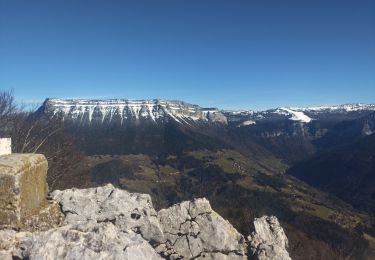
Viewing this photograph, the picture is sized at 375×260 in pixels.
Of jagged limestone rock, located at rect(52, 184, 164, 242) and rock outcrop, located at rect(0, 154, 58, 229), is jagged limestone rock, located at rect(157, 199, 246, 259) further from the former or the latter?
rock outcrop, located at rect(0, 154, 58, 229)

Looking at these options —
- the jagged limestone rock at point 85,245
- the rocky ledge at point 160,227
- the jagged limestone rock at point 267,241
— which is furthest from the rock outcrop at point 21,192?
the jagged limestone rock at point 267,241

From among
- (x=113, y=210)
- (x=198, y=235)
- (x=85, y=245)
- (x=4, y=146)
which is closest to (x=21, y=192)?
(x=4, y=146)

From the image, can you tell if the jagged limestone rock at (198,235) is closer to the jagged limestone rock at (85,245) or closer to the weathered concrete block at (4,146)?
the jagged limestone rock at (85,245)

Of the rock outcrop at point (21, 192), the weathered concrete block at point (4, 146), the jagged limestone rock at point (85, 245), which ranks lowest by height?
the jagged limestone rock at point (85, 245)

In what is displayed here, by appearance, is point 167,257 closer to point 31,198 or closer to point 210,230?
point 210,230

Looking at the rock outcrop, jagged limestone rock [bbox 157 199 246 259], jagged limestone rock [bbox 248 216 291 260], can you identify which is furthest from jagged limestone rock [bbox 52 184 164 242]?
jagged limestone rock [bbox 248 216 291 260]

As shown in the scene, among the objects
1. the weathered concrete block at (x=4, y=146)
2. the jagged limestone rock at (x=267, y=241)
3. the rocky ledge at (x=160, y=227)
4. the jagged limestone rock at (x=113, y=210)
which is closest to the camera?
A: the rocky ledge at (x=160, y=227)

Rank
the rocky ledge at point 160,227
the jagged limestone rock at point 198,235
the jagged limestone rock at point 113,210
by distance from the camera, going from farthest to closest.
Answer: the jagged limestone rock at point 198,235 → the jagged limestone rock at point 113,210 → the rocky ledge at point 160,227
